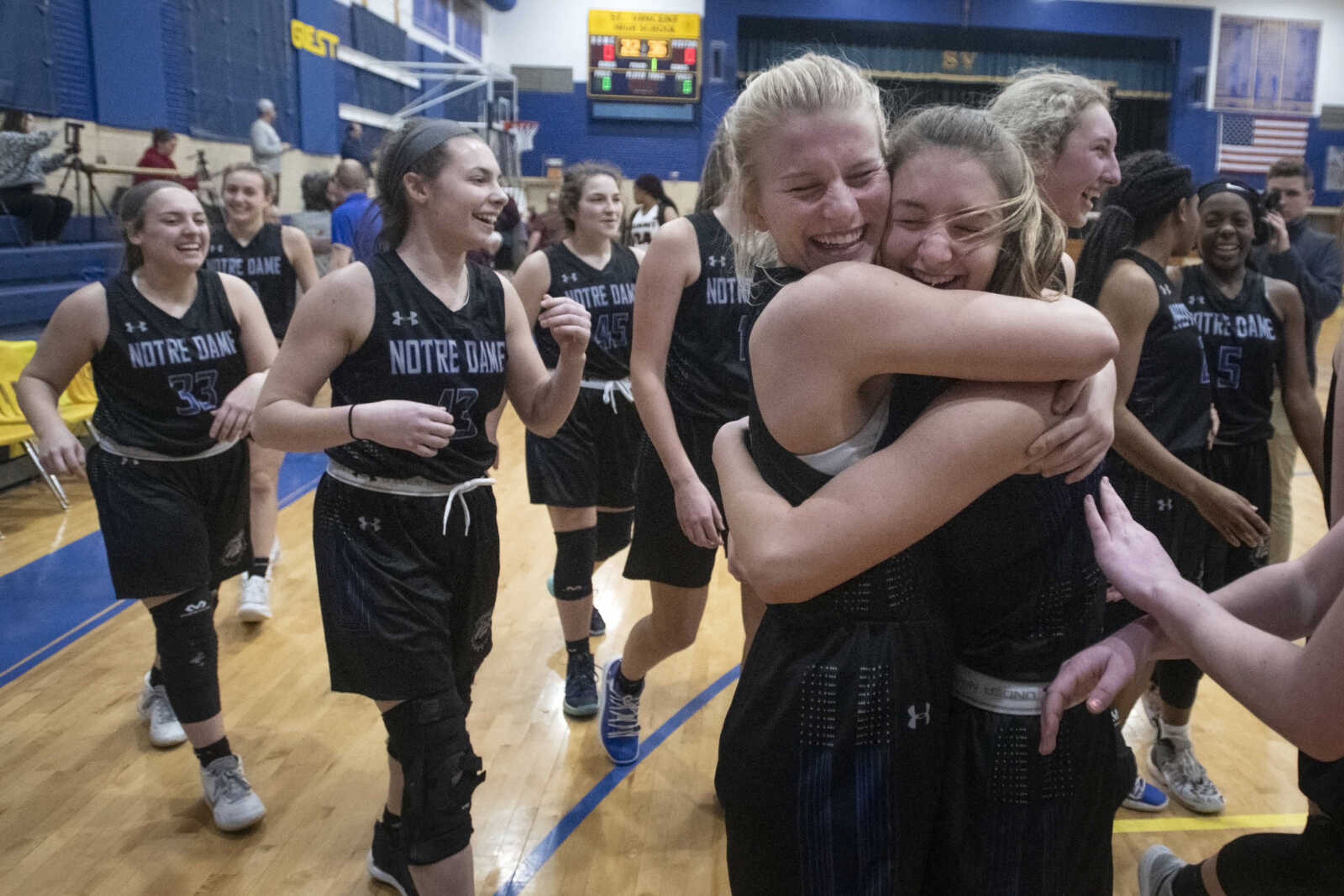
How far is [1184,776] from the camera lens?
124 inches

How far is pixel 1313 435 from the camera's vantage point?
3.20 m

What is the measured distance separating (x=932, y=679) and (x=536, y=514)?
5.22 meters

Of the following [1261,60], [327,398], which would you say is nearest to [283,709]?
[327,398]

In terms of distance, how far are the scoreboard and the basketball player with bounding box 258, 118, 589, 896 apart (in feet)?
59.4

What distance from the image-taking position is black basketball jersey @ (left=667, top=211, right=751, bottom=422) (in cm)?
293

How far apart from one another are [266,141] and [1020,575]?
11913mm

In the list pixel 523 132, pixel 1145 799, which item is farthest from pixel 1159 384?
pixel 523 132

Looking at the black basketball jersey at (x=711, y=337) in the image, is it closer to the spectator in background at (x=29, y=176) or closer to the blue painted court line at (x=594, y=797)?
the blue painted court line at (x=594, y=797)

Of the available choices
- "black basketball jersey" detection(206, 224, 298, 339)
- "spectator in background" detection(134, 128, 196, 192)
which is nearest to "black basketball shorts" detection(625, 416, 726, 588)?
"black basketball jersey" detection(206, 224, 298, 339)

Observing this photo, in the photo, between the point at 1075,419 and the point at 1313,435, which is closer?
the point at 1075,419

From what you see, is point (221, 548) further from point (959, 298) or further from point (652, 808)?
point (959, 298)

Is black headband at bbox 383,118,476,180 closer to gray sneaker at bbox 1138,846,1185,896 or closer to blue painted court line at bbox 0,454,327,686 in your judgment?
gray sneaker at bbox 1138,846,1185,896

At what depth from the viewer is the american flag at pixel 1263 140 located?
66.8 feet

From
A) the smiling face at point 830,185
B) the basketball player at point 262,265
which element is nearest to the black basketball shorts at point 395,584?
the smiling face at point 830,185
